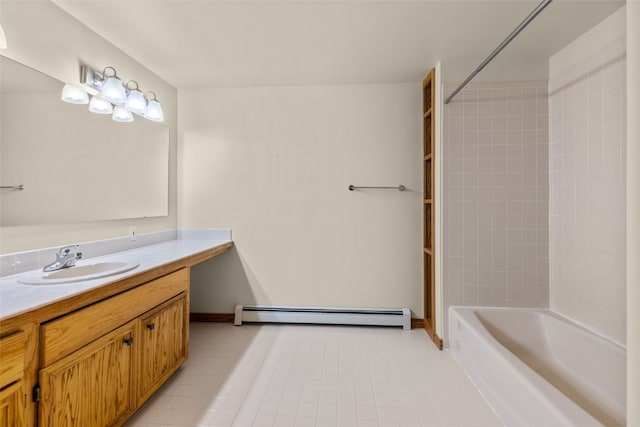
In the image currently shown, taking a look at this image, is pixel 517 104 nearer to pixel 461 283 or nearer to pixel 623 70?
pixel 623 70

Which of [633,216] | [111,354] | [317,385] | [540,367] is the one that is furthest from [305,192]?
[633,216]

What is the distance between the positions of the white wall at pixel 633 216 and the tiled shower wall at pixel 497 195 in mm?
1847

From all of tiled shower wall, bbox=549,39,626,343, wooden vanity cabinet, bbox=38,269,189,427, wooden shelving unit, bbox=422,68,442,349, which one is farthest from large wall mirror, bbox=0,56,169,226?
tiled shower wall, bbox=549,39,626,343

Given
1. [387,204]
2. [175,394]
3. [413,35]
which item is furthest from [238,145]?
[175,394]

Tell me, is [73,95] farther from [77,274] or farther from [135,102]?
[77,274]

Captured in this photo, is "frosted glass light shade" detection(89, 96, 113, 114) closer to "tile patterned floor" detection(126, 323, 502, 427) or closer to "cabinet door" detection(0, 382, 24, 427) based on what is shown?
"cabinet door" detection(0, 382, 24, 427)

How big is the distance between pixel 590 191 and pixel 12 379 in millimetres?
2824

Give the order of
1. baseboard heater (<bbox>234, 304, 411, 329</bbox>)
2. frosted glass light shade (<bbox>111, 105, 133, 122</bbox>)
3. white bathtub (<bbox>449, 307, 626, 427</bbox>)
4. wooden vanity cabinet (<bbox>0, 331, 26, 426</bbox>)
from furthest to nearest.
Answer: baseboard heater (<bbox>234, 304, 411, 329</bbox>)
frosted glass light shade (<bbox>111, 105, 133, 122</bbox>)
white bathtub (<bbox>449, 307, 626, 427</bbox>)
wooden vanity cabinet (<bbox>0, 331, 26, 426</bbox>)

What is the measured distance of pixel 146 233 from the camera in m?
2.45

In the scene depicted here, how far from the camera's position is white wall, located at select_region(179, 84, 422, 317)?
2.72m

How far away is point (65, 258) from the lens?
62.6 inches

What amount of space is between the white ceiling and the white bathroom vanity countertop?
1.43 metres

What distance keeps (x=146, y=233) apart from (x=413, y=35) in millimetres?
2454

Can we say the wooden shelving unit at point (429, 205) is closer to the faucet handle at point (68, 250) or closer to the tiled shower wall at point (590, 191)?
the tiled shower wall at point (590, 191)
